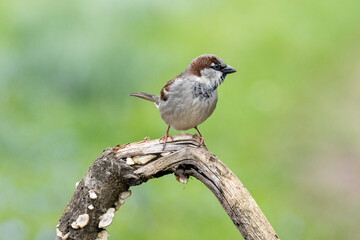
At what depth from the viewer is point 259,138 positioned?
16.3 ft

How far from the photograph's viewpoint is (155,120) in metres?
4.76

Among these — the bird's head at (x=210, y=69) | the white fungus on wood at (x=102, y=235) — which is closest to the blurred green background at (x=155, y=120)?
the white fungus on wood at (x=102, y=235)

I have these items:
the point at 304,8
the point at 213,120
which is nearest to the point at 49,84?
the point at 213,120

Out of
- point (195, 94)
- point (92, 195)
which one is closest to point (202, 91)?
point (195, 94)

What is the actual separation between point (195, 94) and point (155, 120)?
210 centimetres

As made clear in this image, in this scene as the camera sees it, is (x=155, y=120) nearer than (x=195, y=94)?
No

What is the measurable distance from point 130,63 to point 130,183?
224cm

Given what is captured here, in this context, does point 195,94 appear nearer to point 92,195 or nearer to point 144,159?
point 144,159

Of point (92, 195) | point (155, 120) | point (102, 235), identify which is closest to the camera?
point (92, 195)

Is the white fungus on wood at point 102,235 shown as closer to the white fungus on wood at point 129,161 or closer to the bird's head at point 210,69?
the white fungus on wood at point 129,161

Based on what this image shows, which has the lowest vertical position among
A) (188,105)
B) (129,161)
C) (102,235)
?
(102,235)

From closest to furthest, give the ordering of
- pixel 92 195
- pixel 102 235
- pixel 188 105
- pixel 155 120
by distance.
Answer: pixel 92 195
pixel 102 235
pixel 188 105
pixel 155 120

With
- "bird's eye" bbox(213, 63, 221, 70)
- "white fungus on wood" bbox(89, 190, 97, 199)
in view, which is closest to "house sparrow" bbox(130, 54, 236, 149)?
"bird's eye" bbox(213, 63, 221, 70)

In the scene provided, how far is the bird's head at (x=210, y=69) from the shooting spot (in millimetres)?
2650
